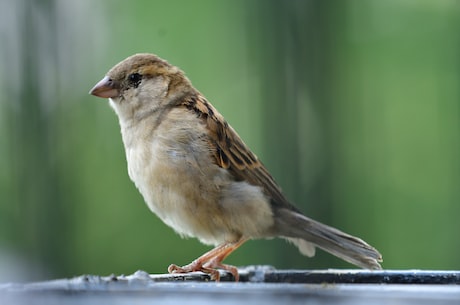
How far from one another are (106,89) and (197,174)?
0.53 meters

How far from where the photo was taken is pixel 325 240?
105 inches

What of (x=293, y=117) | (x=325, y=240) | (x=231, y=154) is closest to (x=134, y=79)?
(x=231, y=154)

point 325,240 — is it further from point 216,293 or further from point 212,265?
point 216,293

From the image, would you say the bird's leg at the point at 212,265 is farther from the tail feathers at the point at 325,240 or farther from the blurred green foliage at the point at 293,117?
the blurred green foliage at the point at 293,117

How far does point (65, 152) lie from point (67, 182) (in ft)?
0.61

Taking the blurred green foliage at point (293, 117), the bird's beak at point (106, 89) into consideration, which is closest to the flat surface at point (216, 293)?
the bird's beak at point (106, 89)

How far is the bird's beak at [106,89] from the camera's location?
8.90ft

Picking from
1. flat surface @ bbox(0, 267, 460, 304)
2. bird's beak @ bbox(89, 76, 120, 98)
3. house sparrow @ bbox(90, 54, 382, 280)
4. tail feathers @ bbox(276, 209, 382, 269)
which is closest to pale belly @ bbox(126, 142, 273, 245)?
house sparrow @ bbox(90, 54, 382, 280)

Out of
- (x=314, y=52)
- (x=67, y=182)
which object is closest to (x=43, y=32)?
(x=67, y=182)

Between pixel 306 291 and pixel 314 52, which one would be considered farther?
pixel 314 52

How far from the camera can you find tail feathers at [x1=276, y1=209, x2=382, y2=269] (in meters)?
2.57

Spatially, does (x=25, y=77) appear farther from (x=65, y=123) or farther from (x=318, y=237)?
(x=318, y=237)

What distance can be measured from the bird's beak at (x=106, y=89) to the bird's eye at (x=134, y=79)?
7 cm

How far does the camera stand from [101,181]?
4.37 m
